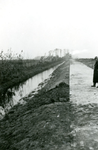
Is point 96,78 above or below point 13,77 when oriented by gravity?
above

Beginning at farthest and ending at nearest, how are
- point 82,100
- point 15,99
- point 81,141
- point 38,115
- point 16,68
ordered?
point 16,68
point 15,99
point 82,100
point 38,115
point 81,141

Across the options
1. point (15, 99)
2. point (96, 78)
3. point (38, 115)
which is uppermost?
point (96, 78)

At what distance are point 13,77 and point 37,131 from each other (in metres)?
15.8

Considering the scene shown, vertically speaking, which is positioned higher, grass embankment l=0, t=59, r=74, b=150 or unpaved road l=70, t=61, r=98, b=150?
unpaved road l=70, t=61, r=98, b=150

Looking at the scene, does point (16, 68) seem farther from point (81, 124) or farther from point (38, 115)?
point (81, 124)

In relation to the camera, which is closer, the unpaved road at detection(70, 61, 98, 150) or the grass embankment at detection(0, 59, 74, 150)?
the unpaved road at detection(70, 61, 98, 150)

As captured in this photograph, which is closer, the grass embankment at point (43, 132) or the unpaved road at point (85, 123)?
the unpaved road at point (85, 123)

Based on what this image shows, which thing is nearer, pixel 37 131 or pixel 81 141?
pixel 81 141

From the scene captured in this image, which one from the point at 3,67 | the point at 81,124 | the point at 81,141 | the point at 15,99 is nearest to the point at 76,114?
the point at 81,124

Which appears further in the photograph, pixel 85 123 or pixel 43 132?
pixel 85 123

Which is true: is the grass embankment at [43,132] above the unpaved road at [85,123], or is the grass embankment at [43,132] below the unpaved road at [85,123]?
below

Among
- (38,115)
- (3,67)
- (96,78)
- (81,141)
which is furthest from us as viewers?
(3,67)

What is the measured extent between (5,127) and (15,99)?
19.6 feet

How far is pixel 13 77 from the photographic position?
20906 mm
